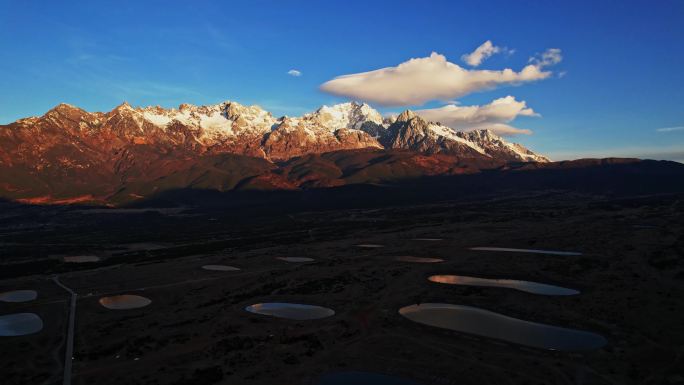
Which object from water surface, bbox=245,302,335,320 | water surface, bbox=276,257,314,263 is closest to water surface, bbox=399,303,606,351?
water surface, bbox=245,302,335,320

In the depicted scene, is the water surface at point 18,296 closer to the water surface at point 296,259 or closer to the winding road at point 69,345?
the winding road at point 69,345

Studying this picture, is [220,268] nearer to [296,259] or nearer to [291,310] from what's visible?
[296,259]

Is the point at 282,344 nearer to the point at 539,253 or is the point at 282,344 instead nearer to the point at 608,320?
the point at 608,320

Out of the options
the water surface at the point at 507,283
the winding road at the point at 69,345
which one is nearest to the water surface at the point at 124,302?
the winding road at the point at 69,345

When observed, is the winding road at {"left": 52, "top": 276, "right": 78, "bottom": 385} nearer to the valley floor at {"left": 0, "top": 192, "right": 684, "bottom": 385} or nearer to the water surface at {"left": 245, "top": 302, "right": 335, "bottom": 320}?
the valley floor at {"left": 0, "top": 192, "right": 684, "bottom": 385}

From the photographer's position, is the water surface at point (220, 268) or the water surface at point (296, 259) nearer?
the water surface at point (220, 268)

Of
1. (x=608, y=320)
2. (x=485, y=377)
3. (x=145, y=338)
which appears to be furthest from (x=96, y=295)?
(x=608, y=320)

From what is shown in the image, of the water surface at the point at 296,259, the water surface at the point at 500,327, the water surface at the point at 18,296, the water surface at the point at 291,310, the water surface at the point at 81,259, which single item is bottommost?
the water surface at the point at 81,259
